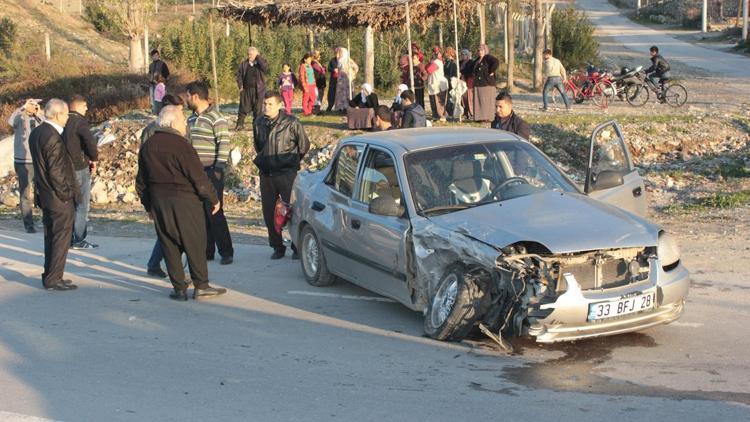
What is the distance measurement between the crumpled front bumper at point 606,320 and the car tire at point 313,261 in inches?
128

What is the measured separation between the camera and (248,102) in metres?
21.8

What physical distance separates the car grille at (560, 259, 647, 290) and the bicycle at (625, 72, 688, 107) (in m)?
18.4

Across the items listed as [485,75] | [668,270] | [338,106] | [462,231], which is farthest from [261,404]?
[338,106]

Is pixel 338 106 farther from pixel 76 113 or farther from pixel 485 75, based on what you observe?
pixel 76 113

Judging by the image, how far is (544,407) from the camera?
20.0 ft

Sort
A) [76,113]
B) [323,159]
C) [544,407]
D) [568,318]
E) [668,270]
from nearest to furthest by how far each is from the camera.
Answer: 1. [544,407]
2. [568,318]
3. [668,270]
4. [76,113]
5. [323,159]

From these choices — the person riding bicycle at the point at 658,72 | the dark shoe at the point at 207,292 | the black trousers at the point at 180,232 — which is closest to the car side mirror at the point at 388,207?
the black trousers at the point at 180,232

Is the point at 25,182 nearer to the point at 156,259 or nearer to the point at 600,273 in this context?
the point at 156,259

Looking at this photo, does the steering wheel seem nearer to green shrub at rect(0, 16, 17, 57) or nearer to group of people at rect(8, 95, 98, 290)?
group of people at rect(8, 95, 98, 290)

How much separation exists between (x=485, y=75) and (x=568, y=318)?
15.3m

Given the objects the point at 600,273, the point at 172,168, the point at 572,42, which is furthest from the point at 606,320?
the point at 572,42

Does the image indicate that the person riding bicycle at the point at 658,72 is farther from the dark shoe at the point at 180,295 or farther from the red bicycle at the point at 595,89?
the dark shoe at the point at 180,295

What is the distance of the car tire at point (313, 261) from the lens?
32.3ft

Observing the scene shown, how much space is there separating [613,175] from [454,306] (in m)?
2.36
